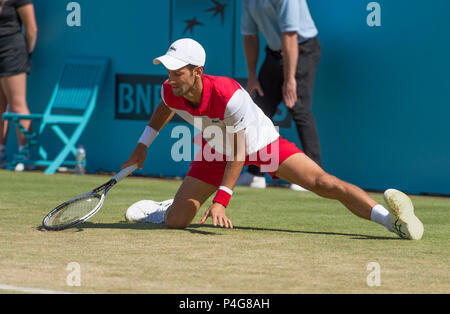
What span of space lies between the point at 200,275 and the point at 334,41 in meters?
5.59

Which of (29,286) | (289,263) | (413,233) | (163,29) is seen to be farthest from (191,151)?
(29,286)

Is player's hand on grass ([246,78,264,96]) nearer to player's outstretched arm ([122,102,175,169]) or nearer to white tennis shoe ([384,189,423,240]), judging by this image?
player's outstretched arm ([122,102,175,169])

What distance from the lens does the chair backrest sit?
11.6 metres

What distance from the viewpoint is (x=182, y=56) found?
6.41 metres

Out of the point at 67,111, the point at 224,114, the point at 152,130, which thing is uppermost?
the point at 224,114

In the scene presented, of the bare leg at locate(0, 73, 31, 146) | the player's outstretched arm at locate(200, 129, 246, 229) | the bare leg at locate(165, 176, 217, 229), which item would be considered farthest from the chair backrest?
the player's outstretched arm at locate(200, 129, 246, 229)

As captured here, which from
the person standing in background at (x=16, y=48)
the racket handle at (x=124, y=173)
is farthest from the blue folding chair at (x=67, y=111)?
the racket handle at (x=124, y=173)

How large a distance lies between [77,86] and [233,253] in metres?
6.16

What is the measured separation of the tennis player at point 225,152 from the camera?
21.2 ft

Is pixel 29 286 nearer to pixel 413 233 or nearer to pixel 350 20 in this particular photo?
pixel 413 233

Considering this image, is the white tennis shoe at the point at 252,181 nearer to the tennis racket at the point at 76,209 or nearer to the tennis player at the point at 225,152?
the tennis player at the point at 225,152

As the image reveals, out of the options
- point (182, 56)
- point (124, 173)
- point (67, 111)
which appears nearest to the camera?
point (182, 56)

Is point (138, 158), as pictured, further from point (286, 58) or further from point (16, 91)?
point (16, 91)

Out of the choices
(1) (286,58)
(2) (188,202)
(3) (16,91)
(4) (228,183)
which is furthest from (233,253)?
(3) (16,91)
